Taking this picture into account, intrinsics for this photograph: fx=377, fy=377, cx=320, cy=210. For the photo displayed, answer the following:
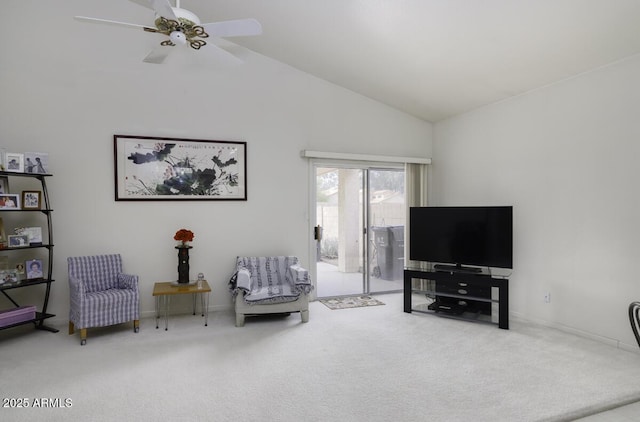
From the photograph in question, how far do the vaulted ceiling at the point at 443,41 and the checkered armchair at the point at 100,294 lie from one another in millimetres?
3044

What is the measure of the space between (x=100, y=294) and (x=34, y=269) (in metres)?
0.83

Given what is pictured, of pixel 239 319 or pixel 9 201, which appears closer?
pixel 9 201

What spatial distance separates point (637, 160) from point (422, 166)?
9.19 ft

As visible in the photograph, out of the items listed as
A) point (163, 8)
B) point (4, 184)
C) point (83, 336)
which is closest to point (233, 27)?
point (163, 8)

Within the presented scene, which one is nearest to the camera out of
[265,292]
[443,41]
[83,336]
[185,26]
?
[185,26]

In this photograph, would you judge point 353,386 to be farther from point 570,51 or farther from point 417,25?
point 570,51

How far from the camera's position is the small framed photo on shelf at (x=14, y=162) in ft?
12.1

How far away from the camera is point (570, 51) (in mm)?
3486

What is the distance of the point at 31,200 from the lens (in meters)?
3.90

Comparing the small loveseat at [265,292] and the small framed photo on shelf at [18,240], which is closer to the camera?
the small framed photo on shelf at [18,240]

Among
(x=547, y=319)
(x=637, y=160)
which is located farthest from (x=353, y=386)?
(x=637, y=160)

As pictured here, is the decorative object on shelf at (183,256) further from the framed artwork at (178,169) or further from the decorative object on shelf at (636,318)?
the decorative object on shelf at (636,318)

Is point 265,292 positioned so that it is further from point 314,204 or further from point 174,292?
point 314,204

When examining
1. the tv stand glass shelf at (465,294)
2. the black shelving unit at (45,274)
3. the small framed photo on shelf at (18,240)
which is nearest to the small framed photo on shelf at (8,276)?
the black shelving unit at (45,274)
